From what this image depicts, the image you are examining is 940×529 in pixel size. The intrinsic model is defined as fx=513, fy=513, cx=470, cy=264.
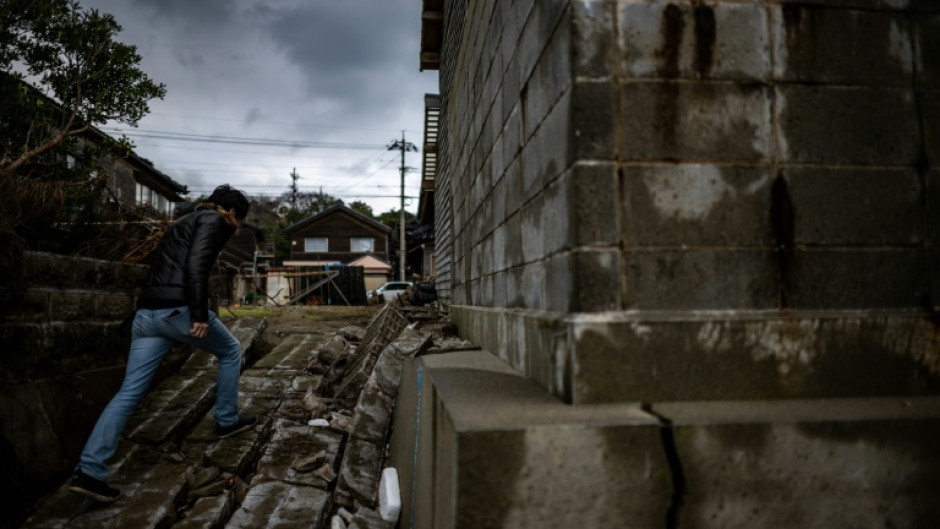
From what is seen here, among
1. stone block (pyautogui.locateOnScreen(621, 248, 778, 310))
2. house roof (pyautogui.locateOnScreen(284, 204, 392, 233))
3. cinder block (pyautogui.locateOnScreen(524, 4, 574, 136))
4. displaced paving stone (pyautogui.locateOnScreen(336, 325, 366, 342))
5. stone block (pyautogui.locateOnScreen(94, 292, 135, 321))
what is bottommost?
displaced paving stone (pyautogui.locateOnScreen(336, 325, 366, 342))

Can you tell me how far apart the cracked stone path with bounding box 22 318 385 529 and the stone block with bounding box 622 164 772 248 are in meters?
2.41

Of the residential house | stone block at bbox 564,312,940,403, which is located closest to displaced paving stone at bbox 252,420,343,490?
stone block at bbox 564,312,940,403

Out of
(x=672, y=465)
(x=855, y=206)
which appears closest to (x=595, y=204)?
(x=672, y=465)

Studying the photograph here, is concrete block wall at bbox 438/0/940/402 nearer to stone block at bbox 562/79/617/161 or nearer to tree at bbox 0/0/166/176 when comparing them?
stone block at bbox 562/79/617/161

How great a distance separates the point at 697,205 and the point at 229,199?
347 cm

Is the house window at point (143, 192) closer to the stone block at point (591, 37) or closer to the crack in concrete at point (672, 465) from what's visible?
the stone block at point (591, 37)

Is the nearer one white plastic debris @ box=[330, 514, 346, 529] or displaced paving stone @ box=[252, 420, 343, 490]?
white plastic debris @ box=[330, 514, 346, 529]

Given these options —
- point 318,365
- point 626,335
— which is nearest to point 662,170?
point 626,335

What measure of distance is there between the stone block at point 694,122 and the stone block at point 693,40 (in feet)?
0.18

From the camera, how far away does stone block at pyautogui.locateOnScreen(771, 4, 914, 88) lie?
2.01 metres

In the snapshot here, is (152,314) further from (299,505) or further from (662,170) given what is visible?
(662,170)

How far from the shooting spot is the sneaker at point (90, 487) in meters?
3.08

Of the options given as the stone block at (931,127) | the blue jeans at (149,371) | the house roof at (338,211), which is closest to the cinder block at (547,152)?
the stone block at (931,127)

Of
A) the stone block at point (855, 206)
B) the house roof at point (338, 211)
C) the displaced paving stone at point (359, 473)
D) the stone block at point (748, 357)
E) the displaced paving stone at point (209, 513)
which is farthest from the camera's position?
the house roof at point (338, 211)
